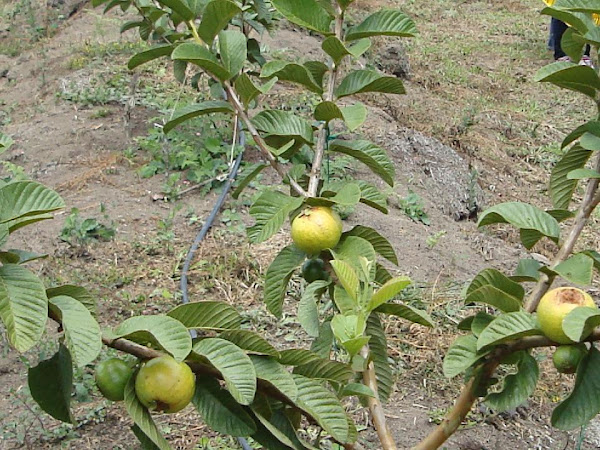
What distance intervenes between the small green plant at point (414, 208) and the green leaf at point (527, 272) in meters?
2.47

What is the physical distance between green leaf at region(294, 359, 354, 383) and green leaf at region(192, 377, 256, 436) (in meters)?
0.10

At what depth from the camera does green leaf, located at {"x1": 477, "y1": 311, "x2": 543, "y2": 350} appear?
0.89 meters

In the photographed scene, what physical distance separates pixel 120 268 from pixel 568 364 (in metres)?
2.30

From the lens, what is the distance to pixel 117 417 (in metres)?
2.27

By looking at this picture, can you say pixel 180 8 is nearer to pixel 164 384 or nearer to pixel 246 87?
pixel 246 87

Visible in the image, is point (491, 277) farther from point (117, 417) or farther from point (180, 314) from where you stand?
point (117, 417)

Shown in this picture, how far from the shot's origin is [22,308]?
0.85 metres

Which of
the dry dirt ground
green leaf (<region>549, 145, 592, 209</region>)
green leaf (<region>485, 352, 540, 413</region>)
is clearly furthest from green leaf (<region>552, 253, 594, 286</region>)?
the dry dirt ground

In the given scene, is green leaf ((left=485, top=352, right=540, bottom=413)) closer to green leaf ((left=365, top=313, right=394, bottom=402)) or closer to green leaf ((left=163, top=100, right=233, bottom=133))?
green leaf ((left=365, top=313, right=394, bottom=402))

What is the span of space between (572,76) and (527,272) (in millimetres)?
274

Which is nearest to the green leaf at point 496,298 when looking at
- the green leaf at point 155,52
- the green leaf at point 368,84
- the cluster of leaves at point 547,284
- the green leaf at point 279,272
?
the cluster of leaves at point 547,284

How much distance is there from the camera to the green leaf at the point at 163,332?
2.78 feet

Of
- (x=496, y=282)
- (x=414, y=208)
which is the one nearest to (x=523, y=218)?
(x=496, y=282)

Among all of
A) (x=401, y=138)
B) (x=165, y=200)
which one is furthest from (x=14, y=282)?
(x=401, y=138)
